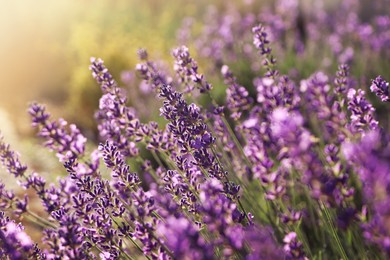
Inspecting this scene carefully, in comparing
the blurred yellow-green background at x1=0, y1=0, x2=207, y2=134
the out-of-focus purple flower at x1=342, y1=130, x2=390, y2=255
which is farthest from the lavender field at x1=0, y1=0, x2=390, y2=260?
the blurred yellow-green background at x1=0, y1=0, x2=207, y2=134

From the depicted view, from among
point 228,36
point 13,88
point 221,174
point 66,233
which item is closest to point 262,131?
point 221,174

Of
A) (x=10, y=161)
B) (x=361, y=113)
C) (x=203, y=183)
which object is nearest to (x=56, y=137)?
(x=10, y=161)

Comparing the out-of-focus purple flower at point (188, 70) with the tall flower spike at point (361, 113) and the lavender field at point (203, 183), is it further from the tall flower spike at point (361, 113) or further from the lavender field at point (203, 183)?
the tall flower spike at point (361, 113)

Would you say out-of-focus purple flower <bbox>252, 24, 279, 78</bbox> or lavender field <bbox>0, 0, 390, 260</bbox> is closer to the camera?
lavender field <bbox>0, 0, 390, 260</bbox>

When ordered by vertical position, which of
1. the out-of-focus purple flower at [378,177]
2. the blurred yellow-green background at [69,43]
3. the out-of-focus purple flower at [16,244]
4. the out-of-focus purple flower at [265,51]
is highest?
the blurred yellow-green background at [69,43]

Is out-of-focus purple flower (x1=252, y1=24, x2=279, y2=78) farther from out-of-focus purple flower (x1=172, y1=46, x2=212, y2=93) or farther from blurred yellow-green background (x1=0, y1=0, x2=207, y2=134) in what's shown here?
blurred yellow-green background (x1=0, y1=0, x2=207, y2=134)

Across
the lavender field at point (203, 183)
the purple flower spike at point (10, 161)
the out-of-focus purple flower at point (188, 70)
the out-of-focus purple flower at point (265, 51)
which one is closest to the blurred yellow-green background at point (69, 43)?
the lavender field at point (203, 183)

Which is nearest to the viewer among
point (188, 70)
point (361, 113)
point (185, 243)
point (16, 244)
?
point (185, 243)

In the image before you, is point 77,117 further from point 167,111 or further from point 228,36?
point 167,111

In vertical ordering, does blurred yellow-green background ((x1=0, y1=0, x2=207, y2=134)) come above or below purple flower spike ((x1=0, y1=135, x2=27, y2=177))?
above

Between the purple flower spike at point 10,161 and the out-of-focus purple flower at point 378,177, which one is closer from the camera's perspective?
the out-of-focus purple flower at point 378,177

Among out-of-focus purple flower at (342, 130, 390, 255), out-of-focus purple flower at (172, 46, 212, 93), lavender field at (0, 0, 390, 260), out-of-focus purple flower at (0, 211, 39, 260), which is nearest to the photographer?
out-of-focus purple flower at (342, 130, 390, 255)

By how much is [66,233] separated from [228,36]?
5501 mm

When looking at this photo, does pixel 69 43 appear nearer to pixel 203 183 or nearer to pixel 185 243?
pixel 203 183
